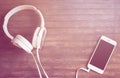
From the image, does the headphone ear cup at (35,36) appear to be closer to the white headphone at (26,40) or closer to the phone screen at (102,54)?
the white headphone at (26,40)

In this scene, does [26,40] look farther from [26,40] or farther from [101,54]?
[101,54]

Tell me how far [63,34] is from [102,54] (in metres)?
0.13

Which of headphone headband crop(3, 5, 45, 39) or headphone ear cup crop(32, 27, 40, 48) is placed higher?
headphone headband crop(3, 5, 45, 39)

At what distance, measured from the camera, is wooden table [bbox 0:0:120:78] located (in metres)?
0.97

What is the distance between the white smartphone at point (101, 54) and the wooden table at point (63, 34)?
0.04 ft

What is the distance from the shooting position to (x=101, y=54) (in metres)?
0.98

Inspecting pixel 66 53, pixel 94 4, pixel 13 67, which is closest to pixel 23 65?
pixel 13 67

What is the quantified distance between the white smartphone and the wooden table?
0.01 m

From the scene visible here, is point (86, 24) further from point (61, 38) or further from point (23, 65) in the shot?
point (23, 65)

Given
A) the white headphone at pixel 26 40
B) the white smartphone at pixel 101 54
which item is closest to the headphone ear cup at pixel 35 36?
the white headphone at pixel 26 40

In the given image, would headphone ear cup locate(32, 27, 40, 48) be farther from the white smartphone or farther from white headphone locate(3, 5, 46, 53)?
the white smartphone

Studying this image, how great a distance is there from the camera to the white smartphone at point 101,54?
97 cm

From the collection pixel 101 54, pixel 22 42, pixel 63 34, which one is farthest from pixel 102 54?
pixel 22 42

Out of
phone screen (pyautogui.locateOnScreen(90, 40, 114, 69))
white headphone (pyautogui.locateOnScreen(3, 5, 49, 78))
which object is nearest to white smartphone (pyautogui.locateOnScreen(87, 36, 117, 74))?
phone screen (pyautogui.locateOnScreen(90, 40, 114, 69))
